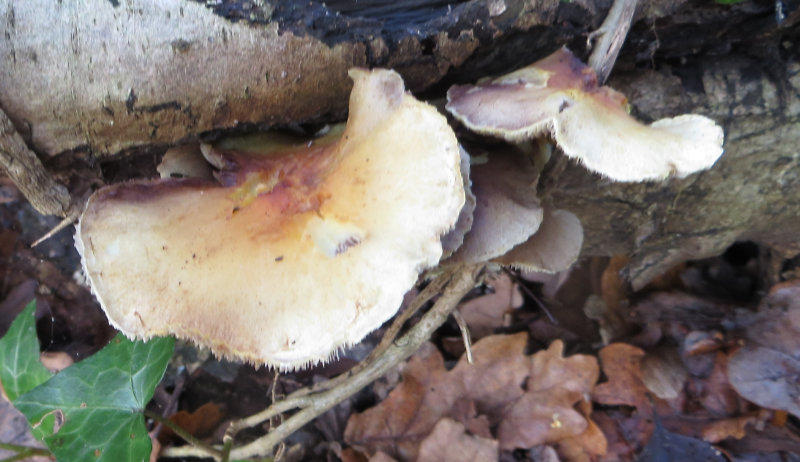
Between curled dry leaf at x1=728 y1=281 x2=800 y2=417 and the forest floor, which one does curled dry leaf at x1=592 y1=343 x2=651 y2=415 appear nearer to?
the forest floor

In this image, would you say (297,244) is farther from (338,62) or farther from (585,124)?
(585,124)

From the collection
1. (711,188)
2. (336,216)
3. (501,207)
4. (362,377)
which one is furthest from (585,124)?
(362,377)

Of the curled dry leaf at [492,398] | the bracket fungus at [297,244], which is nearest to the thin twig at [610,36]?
the bracket fungus at [297,244]

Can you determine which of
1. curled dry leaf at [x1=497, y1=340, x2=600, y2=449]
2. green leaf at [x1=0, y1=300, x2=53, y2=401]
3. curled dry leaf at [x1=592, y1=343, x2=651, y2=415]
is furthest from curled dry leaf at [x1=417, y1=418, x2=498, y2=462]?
green leaf at [x1=0, y1=300, x2=53, y2=401]

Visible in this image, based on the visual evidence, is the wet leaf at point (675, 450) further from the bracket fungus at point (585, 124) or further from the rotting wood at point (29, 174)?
the rotting wood at point (29, 174)

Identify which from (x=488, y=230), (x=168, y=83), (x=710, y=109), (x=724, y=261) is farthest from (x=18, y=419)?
(x=724, y=261)
